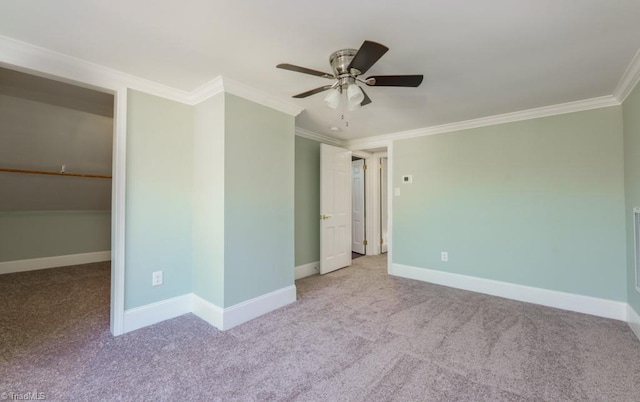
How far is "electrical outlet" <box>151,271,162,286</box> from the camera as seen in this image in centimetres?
260

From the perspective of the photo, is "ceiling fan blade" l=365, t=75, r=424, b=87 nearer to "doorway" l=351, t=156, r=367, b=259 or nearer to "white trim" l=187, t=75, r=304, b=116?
"white trim" l=187, t=75, r=304, b=116

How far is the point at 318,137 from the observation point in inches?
172

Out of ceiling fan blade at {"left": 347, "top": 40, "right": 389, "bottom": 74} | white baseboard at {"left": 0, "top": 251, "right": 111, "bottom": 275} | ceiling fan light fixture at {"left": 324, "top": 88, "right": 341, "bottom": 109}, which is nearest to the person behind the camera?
ceiling fan blade at {"left": 347, "top": 40, "right": 389, "bottom": 74}

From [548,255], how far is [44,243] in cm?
726

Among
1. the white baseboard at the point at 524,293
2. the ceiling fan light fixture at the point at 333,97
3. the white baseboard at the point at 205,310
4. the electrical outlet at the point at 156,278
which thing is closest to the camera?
the ceiling fan light fixture at the point at 333,97

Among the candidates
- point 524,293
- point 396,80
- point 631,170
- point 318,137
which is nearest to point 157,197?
point 396,80

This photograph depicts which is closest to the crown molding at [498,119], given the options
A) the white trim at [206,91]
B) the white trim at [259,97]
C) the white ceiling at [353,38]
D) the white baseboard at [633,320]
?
the white ceiling at [353,38]

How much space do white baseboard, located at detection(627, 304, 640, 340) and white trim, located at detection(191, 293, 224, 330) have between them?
362cm

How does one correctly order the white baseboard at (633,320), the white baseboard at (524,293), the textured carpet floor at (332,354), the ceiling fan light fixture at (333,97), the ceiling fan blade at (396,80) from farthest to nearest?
1. the white baseboard at (524,293)
2. the white baseboard at (633,320)
3. the ceiling fan light fixture at (333,97)
4. the ceiling fan blade at (396,80)
5. the textured carpet floor at (332,354)

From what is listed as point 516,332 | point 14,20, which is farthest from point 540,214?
point 14,20

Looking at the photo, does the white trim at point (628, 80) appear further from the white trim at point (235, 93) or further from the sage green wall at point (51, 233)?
the sage green wall at point (51, 233)

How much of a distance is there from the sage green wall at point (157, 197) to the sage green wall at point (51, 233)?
11.4 feet

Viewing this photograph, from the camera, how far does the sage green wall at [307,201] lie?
4.07 m

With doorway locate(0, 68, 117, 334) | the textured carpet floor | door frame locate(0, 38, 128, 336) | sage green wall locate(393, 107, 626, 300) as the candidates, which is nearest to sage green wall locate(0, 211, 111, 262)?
doorway locate(0, 68, 117, 334)
